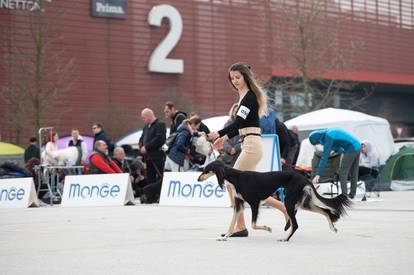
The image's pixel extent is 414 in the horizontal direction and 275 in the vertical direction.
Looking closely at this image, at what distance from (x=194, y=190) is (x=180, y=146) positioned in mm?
1764

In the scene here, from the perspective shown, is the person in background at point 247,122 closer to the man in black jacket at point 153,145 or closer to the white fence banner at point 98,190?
the white fence banner at point 98,190

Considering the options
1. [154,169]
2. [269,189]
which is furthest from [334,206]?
[154,169]

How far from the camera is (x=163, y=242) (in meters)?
9.45

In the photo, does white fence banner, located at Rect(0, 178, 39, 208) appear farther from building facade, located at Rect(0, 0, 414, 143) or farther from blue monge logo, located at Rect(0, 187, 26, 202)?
building facade, located at Rect(0, 0, 414, 143)

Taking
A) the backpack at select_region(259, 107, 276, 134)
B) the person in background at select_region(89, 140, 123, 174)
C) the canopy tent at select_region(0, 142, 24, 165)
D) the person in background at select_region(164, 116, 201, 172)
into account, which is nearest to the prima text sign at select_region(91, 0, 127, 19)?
the canopy tent at select_region(0, 142, 24, 165)

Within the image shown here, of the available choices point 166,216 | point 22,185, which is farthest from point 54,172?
point 166,216

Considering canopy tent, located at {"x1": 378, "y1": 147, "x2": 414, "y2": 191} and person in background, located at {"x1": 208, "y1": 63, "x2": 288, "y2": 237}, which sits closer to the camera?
person in background, located at {"x1": 208, "y1": 63, "x2": 288, "y2": 237}

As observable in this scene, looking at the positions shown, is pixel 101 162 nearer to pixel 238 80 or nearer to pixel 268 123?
pixel 268 123

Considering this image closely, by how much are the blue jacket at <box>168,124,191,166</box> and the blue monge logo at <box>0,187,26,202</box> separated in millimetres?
3170

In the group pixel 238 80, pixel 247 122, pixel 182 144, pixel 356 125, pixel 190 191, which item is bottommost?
pixel 190 191

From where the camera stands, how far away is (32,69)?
41.2 metres

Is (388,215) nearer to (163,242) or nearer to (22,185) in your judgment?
(163,242)

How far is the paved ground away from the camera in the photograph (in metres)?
7.29

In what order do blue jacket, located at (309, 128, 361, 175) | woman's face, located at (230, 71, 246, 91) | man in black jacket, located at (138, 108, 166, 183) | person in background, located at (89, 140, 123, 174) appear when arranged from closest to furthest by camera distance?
woman's face, located at (230, 71, 246, 91) → blue jacket, located at (309, 128, 361, 175) → man in black jacket, located at (138, 108, 166, 183) → person in background, located at (89, 140, 123, 174)
